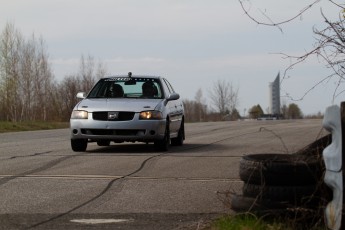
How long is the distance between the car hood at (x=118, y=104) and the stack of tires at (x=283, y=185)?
6.81 metres

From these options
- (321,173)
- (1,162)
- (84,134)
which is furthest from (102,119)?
(321,173)

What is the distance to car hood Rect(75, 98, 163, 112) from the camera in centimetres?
1109

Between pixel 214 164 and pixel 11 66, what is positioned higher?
pixel 11 66

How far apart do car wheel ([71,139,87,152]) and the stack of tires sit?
737 centimetres

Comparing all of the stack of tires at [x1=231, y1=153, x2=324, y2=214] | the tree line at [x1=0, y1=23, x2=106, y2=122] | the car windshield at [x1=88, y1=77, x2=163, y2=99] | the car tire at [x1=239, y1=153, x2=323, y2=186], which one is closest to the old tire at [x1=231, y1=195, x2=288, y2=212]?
the stack of tires at [x1=231, y1=153, x2=324, y2=214]

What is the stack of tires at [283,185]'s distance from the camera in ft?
14.1

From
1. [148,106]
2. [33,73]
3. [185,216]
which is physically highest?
[33,73]

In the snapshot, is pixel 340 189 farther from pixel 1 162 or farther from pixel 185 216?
pixel 1 162

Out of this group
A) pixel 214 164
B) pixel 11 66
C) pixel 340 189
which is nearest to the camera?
pixel 340 189

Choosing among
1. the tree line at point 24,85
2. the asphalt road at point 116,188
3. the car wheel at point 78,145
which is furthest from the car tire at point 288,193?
the tree line at point 24,85

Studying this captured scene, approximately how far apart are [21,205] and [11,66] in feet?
170

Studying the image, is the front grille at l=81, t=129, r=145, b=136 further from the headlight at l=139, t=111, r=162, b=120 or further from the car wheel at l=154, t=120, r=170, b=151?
the car wheel at l=154, t=120, r=170, b=151

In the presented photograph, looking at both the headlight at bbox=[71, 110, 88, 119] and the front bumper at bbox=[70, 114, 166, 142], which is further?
the headlight at bbox=[71, 110, 88, 119]

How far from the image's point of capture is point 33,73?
59.1 meters
